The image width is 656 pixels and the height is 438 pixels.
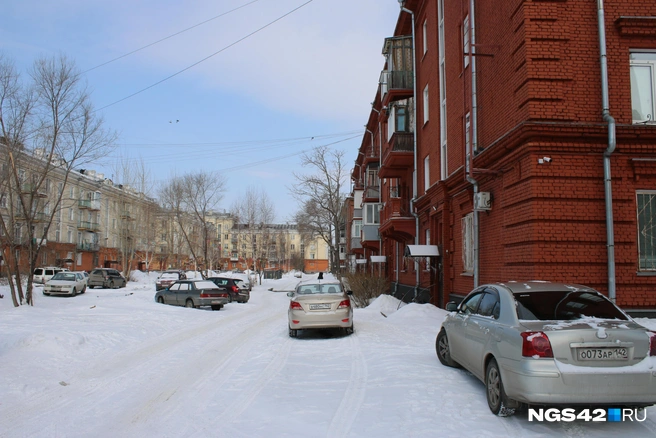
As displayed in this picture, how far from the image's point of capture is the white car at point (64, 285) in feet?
104

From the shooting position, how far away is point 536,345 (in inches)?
208

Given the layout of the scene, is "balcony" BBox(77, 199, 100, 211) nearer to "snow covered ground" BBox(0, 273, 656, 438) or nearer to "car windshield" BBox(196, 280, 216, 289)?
"car windshield" BBox(196, 280, 216, 289)

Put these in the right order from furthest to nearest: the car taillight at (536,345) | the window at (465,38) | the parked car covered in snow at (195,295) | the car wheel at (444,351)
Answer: the parked car covered in snow at (195,295), the window at (465,38), the car wheel at (444,351), the car taillight at (536,345)

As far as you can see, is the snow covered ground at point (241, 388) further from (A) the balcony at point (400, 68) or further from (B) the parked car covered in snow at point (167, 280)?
(B) the parked car covered in snow at point (167, 280)

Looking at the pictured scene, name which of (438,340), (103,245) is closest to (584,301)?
(438,340)

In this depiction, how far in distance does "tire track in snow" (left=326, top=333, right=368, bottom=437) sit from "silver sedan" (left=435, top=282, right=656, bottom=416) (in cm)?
163

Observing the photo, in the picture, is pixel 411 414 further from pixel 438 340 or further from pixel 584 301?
pixel 438 340

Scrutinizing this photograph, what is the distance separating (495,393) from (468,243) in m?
10.3

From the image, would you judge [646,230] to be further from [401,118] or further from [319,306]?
[401,118]

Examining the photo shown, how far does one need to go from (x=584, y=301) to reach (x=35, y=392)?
748 centimetres

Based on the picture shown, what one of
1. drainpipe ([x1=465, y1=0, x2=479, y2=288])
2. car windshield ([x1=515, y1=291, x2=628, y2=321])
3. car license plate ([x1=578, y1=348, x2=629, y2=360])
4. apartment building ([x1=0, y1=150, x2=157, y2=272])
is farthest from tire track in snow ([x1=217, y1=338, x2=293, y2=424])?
apartment building ([x1=0, y1=150, x2=157, y2=272])

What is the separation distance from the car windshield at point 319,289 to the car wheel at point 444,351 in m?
5.11

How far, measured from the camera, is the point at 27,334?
1046 cm

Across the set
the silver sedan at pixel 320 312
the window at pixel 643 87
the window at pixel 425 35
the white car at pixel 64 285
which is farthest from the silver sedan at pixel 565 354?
the white car at pixel 64 285
